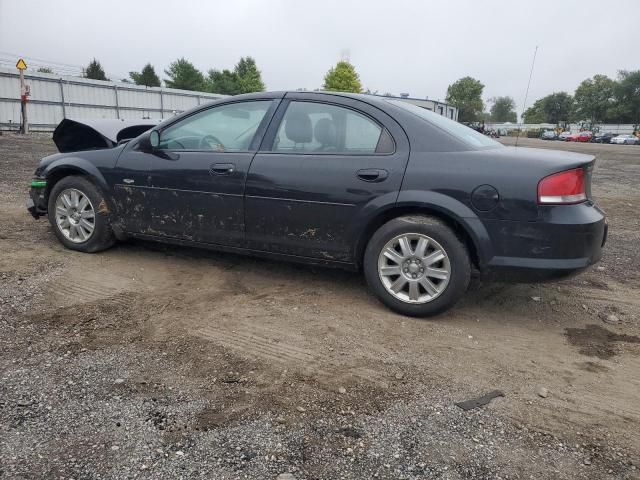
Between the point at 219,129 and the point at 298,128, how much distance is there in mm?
728

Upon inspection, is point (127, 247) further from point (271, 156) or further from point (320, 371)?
point (320, 371)

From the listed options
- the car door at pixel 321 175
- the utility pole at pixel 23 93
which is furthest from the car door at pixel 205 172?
the utility pole at pixel 23 93

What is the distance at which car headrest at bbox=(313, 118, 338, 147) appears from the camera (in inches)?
151

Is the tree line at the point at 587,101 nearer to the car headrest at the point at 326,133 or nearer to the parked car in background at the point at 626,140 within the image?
the parked car in background at the point at 626,140

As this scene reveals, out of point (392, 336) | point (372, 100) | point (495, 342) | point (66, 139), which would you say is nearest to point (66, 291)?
point (66, 139)

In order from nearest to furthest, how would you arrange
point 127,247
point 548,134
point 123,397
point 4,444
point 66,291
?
1. point 4,444
2. point 123,397
3. point 66,291
4. point 127,247
5. point 548,134

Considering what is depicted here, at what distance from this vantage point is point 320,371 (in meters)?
2.85

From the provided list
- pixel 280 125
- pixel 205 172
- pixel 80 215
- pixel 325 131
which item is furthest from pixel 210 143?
pixel 80 215

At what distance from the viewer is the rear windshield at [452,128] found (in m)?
3.72

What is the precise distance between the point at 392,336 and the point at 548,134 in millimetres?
68589

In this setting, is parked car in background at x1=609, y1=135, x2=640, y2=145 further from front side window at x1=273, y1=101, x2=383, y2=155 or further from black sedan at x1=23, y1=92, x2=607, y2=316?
front side window at x1=273, y1=101, x2=383, y2=155

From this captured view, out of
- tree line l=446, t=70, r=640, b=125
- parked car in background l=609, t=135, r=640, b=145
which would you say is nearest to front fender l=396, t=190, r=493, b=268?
parked car in background l=609, t=135, r=640, b=145

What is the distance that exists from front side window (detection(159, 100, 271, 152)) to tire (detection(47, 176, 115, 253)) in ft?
2.80

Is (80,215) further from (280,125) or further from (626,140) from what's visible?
(626,140)
